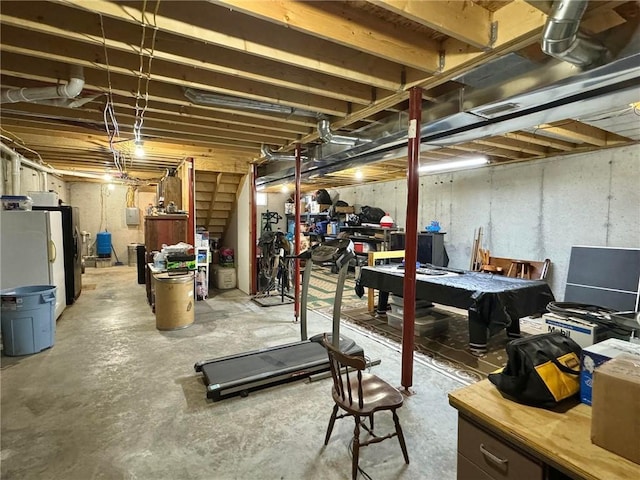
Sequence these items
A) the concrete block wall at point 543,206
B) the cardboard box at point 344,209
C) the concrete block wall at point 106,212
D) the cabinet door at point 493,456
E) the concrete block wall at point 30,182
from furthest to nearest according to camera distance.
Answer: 1. the concrete block wall at point 106,212
2. the cardboard box at point 344,209
3. the concrete block wall at point 30,182
4. the concrete block wall at point 543,206
5. the cabinet door at point 493,456

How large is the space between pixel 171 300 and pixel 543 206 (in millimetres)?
5907

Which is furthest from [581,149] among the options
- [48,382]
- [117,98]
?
[48,382]

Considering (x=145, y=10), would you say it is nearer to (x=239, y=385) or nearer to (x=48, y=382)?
(x=239, y=385)

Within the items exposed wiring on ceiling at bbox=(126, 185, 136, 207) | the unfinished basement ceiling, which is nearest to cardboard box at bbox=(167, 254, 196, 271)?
the unfinished basement ceiling

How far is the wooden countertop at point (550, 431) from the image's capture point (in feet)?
2.96

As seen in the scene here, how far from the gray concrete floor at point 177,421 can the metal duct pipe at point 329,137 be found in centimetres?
244

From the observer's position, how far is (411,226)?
2.64 m

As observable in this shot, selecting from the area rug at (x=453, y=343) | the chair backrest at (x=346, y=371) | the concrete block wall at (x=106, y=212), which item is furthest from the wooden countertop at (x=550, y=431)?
the concrete block wall at (x=106, y=212)

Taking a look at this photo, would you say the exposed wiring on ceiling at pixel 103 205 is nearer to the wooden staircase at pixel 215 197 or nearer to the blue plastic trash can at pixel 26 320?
the wooden staircase at pixel 215 197

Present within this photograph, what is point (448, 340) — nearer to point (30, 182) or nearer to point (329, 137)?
point (329, 137)

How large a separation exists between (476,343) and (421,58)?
9.24ft

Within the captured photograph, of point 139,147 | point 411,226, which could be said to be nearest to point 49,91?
point 139,147

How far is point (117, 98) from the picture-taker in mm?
3168

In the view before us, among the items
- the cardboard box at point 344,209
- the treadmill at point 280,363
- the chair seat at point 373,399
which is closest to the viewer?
the chair seat at point 373,399
